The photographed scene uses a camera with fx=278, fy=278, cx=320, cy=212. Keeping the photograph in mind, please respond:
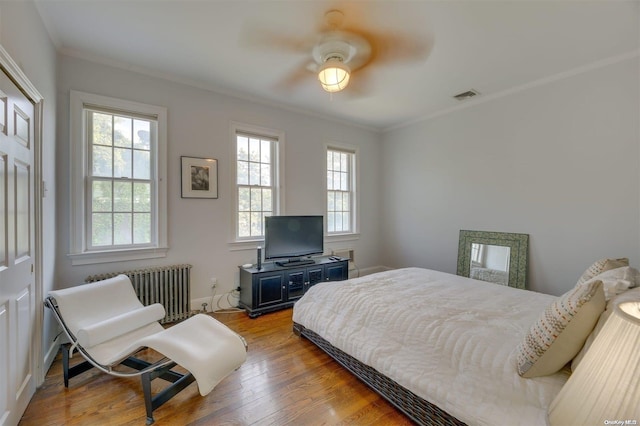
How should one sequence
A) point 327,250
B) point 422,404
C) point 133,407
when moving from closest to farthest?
point 422,404
point 133,407
point 327,250

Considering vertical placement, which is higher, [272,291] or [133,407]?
[272,291]

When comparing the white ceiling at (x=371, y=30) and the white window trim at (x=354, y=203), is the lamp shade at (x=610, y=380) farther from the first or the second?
the white window trim at (x=354, y=203)

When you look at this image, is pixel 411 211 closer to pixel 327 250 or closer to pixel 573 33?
pixel 327 250

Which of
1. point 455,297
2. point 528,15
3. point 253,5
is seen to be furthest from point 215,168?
point 528,15

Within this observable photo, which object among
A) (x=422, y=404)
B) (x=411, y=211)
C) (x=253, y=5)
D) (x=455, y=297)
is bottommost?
(x=422, y=404)

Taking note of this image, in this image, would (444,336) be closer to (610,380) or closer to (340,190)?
(610,380)

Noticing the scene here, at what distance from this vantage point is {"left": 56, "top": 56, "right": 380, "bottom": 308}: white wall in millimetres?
2744

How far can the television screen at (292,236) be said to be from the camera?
3730 mm

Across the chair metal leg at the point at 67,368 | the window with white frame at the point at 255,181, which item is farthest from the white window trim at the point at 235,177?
the chair metal leg at the point at 67,368

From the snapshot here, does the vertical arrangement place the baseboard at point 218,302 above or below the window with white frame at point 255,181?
below

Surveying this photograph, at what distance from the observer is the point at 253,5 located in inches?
83.0

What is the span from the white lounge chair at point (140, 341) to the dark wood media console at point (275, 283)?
3.89 ft

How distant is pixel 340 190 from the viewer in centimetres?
494

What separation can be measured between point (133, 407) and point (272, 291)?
1.81 m
